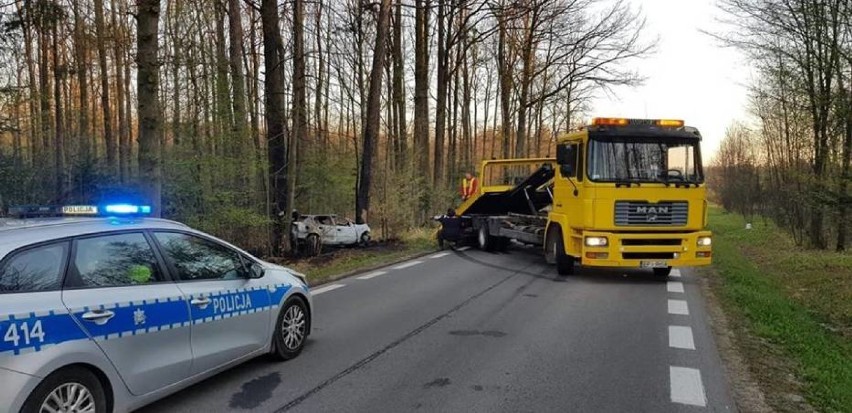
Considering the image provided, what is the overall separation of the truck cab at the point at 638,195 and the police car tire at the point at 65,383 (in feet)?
27.7

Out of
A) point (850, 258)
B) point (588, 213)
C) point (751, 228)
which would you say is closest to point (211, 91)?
point (588, 213)

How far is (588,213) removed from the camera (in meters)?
11.0

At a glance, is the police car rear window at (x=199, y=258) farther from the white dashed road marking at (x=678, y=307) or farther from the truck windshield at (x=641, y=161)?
the truck windshield at (x=641, y=161)

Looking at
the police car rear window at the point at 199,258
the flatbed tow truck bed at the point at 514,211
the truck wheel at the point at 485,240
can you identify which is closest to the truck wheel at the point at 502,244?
the flatbed tow truck bed at the point at 514,211

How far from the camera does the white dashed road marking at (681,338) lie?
22.2ft

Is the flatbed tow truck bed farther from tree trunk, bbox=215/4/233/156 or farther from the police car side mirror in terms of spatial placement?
the police car side mirror

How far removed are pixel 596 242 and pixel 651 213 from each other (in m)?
1.08

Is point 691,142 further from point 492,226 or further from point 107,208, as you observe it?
point 107,208

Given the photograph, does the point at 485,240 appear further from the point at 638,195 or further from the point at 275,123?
the point at 638,195

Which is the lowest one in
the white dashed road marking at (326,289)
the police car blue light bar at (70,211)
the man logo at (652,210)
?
the white dashed road marking at (326,289)

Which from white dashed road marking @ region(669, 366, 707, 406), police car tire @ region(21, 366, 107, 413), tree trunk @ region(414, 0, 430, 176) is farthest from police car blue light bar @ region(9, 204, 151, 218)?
tree trunk @ region(414, 0, 430, 176)

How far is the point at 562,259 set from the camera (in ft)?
39.6

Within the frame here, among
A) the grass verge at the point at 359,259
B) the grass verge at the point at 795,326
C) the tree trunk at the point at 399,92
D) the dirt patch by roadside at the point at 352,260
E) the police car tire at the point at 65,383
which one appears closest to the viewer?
the police car tire at the point at 65,383

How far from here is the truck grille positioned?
11.0 m
